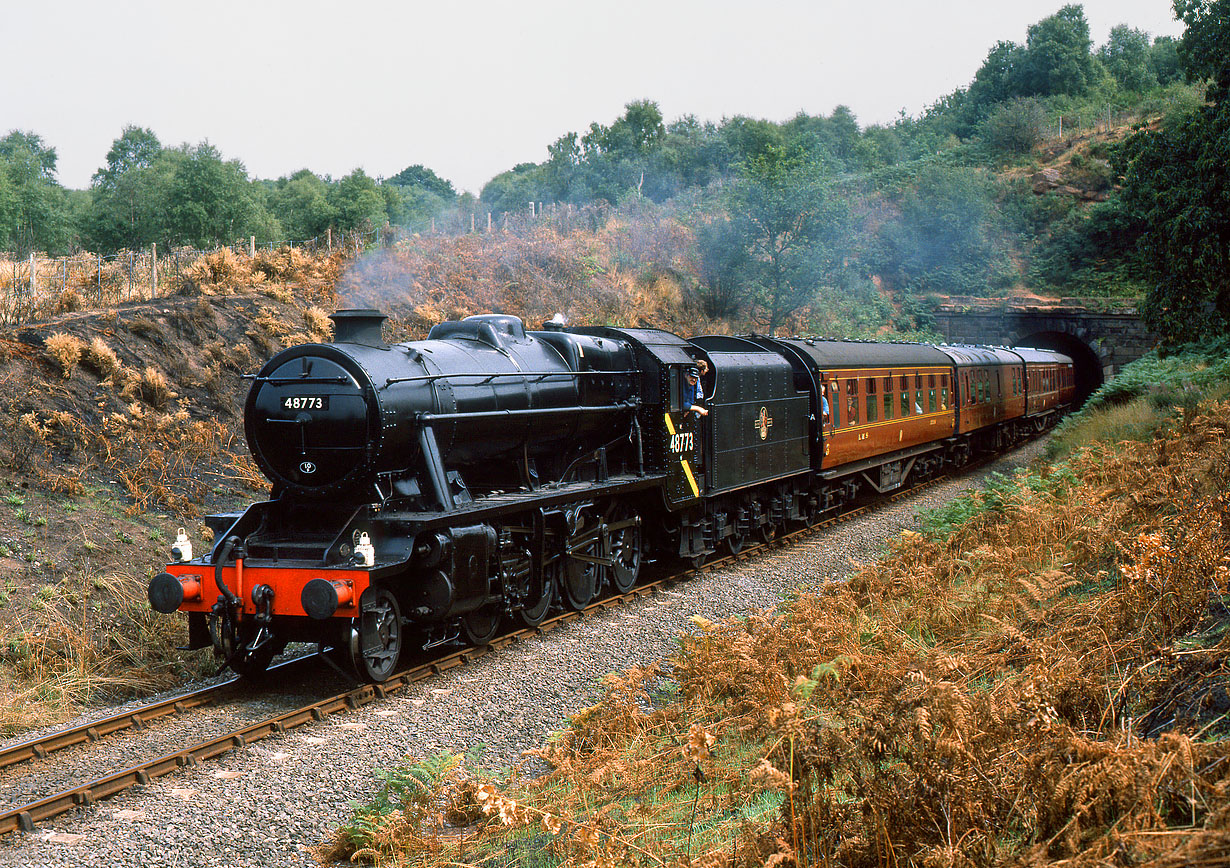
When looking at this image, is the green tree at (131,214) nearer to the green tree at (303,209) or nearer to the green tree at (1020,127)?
the green tree at (303,209)

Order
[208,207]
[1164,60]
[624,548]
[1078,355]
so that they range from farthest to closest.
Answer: [1164,60] → [1078,355] → [208,207] → [624,548]

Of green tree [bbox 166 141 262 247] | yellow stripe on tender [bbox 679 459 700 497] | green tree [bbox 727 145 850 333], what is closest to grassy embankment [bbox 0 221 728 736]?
yellow stripe on tender [bbox 679 459 700 497]

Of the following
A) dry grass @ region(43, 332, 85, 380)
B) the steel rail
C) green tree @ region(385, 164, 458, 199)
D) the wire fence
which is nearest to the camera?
the steel rail

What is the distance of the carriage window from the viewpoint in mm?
16719

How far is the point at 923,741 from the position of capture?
3.99 meters

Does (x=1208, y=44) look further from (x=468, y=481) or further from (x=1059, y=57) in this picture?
(x=1059, y=57)

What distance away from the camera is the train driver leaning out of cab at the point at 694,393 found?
12039mm

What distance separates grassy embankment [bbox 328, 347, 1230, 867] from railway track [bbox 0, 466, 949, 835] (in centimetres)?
149

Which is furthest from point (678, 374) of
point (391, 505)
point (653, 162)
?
point (653, 162)

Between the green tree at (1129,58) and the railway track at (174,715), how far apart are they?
84901 millimetres

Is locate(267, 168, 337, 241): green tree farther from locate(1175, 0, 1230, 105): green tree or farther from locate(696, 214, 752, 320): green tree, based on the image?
locate(1175, 0, 1230, 105): green tree

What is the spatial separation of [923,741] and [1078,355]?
50.3 m

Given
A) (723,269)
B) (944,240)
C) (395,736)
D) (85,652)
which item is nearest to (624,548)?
(395,736)

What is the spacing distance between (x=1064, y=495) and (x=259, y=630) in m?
10.0
